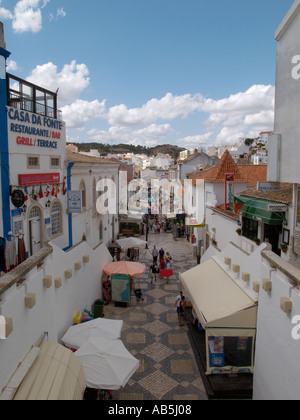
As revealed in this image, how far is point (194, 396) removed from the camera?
9.62 m

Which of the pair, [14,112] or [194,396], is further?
[14,112]

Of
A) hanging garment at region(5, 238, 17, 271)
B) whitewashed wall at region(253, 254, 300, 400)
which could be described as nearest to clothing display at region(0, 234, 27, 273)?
hanging garment at region(5, 238, 17, 271)

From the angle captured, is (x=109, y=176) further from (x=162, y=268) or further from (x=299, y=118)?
(x=299, y=118)

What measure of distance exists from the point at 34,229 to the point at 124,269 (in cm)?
596

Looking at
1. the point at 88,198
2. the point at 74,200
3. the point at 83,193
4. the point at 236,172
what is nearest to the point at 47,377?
the point at 74,200

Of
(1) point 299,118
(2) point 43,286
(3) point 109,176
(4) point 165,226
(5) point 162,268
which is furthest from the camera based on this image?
(4) point 165,226

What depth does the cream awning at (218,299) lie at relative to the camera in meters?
9.77

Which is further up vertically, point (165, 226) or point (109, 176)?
point (109, 176)

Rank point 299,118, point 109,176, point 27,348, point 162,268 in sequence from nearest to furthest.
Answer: point 27,348
point 299,118
point 162,268
point 109,176

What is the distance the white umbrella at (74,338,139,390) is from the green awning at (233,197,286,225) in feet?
19.8

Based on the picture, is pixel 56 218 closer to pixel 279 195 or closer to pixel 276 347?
pixel 279 195
